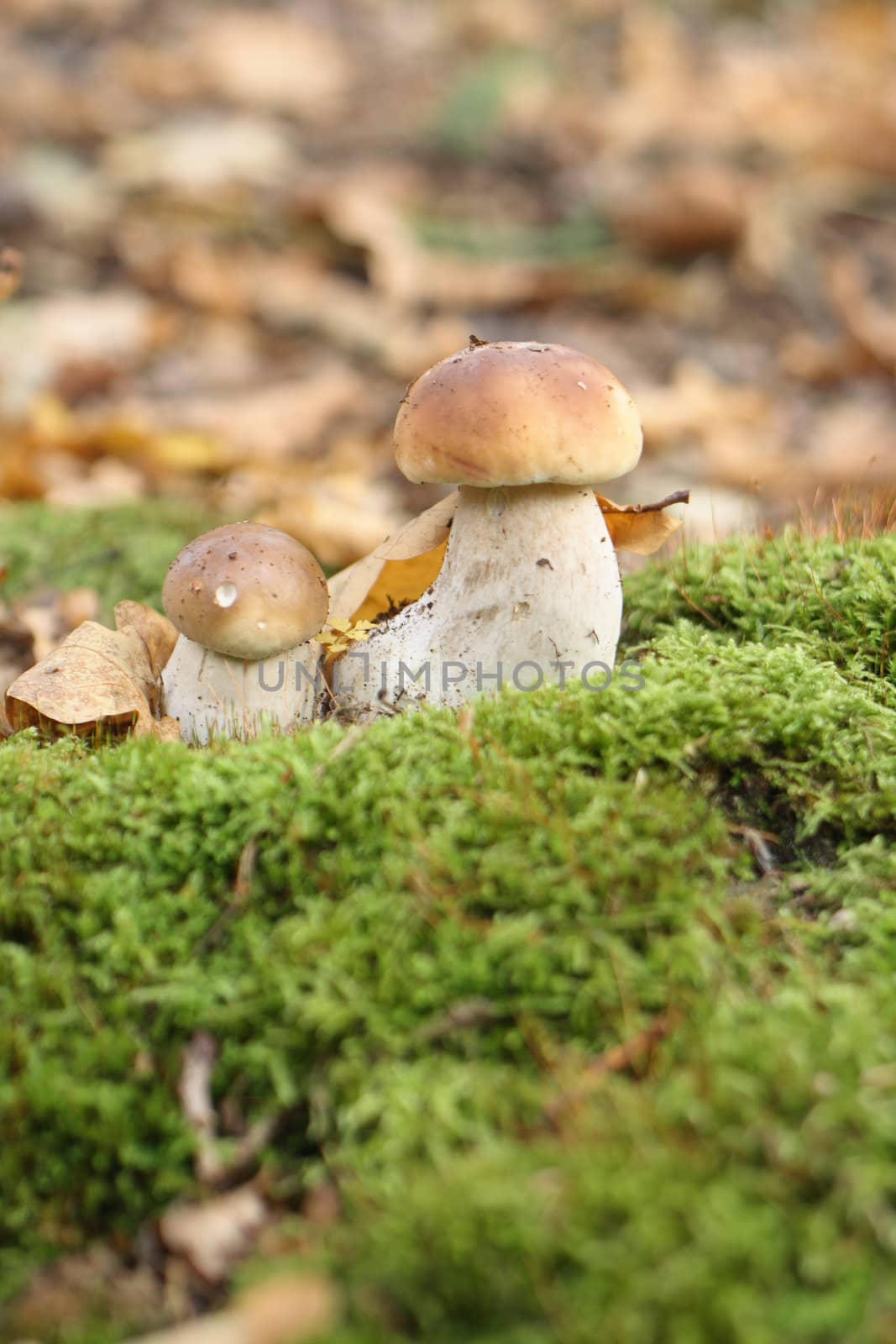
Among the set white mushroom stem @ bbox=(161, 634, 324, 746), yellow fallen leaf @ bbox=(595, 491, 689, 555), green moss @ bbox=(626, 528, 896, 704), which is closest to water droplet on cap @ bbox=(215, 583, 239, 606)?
white mushroom stem @ bbox=(161, 634, 324, 746)

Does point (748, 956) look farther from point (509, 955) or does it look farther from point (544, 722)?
point (544, 722)

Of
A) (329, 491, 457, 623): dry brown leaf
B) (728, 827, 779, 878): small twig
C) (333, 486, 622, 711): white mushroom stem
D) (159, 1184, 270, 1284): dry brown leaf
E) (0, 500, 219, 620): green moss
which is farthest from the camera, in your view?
(0, 500, 219, 620): green moss

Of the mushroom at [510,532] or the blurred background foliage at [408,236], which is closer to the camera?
the mushroom at [510,532]

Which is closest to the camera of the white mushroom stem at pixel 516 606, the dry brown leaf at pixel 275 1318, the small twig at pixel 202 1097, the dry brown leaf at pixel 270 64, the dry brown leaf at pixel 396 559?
the dry brown leaf at pixel 275 1318

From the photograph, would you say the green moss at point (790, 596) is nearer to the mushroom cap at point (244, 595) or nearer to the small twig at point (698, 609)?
the small twig at point (698, 609)

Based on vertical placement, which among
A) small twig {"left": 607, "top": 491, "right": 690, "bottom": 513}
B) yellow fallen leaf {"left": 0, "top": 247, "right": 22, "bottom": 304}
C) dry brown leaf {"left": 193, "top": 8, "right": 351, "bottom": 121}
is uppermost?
dry brown leaf {"left": 193, "top": 8, "right": 351, "bottom": 121}

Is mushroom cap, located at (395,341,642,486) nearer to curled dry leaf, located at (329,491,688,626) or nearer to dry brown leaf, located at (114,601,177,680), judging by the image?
curled dry leaf, located at (329,491,688,626)

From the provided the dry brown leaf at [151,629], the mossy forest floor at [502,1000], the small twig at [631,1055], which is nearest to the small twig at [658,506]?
the mossy forest floor at [502,1000]
